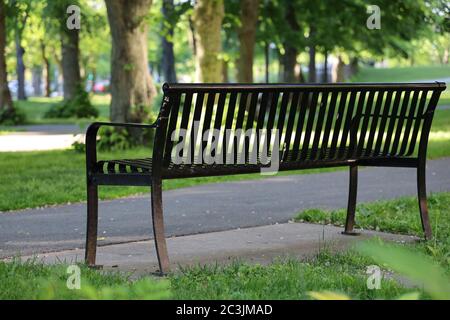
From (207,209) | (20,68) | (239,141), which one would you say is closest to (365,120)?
(239,141)

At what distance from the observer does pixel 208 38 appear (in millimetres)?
17734

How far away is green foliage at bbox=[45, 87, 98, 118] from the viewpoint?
29906mm

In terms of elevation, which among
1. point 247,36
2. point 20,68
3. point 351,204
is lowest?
point 20,68

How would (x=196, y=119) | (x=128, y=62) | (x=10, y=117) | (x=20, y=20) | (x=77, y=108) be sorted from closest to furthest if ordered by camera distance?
(x=196, y=119)
(x=128, y=62)
(x=20, y=20)
(x=10, y=117)
(x=77, y=108)

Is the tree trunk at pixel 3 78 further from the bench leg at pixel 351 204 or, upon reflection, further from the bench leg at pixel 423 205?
the bench leg at pixel 423 205

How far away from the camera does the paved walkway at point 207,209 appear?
22.3 feet

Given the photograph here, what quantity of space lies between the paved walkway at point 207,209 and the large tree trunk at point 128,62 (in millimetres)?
4778

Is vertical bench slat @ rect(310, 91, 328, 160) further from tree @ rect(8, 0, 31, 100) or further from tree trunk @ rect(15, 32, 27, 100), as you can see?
tree trunk @ rect(15, 32, 27, 100)

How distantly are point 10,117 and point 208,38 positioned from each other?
33.7 feet

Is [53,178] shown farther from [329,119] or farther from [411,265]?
[411,265]

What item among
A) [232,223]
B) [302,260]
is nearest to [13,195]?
[232,223]

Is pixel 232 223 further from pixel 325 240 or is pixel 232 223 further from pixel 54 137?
pixel 54 137

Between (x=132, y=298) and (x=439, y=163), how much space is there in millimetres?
10402

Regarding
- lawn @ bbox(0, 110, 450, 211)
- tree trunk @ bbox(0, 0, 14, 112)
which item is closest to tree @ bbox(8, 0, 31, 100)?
tree trunk @ bbox(0, 0, 14, 112)
